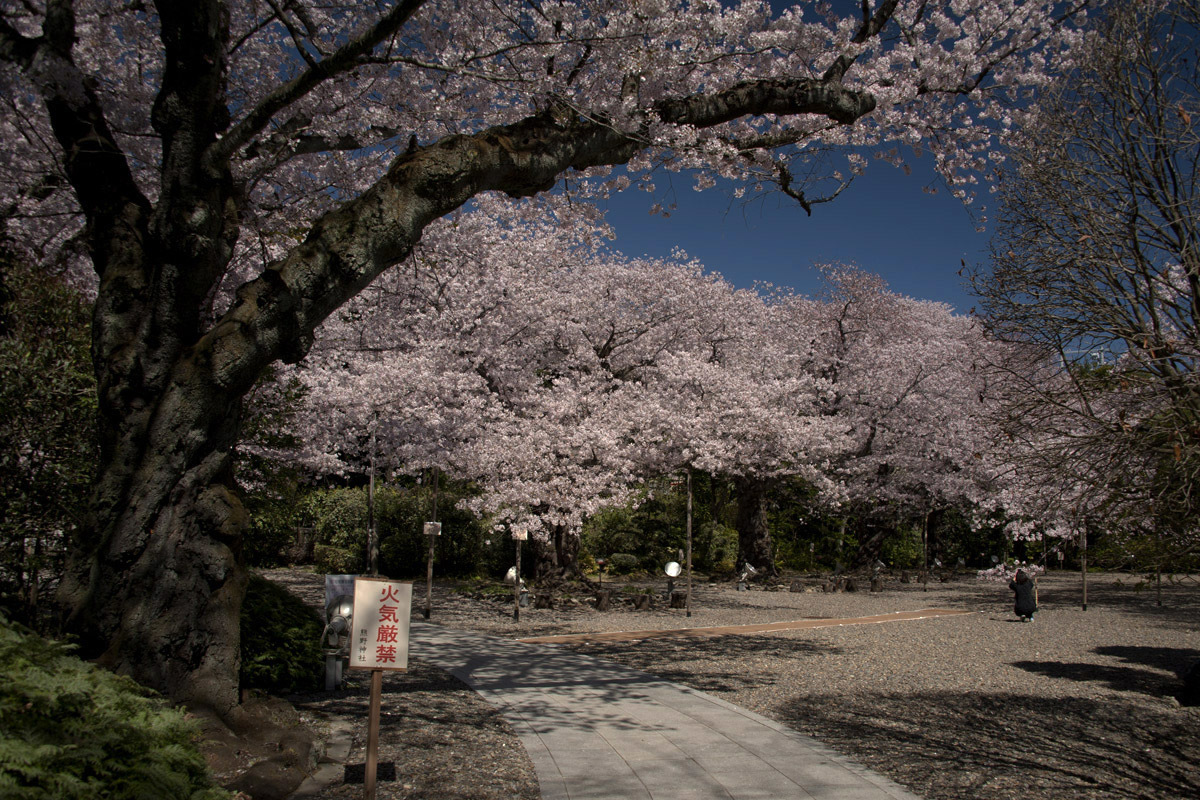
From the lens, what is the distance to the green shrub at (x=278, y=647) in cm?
668

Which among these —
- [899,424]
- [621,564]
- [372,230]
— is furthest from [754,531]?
[372,230]

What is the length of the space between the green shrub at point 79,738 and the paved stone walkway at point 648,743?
2284mm

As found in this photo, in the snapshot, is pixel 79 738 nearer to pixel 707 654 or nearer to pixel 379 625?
pixel 379 625

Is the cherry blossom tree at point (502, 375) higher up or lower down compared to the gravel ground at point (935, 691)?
higher up

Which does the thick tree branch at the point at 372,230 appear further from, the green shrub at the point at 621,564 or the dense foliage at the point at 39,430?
the green shrub at the point at 621,564

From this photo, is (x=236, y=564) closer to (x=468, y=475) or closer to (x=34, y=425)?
(x=34, y=425)

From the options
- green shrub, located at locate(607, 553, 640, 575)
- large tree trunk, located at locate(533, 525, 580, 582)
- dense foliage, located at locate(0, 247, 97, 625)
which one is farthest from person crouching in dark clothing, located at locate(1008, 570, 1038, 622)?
dense foliage, located at locate(0, 247, 97, 625)

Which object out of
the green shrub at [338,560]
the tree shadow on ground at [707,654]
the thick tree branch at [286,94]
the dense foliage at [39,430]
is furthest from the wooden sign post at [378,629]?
the green shrub at [338,560]

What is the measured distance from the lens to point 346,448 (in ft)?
59.9

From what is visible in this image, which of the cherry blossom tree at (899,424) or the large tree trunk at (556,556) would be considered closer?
the large tree trunk at (556,556)

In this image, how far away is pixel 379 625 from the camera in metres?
4.45

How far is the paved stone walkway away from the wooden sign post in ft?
4.37

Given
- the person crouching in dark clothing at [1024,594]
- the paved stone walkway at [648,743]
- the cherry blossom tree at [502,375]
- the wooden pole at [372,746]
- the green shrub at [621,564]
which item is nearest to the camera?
the wooden pole at [372,746]

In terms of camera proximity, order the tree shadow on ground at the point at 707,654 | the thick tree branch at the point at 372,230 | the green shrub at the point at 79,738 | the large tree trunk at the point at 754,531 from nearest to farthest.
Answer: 1. the green shrub at the point at 79,738
2. the thick tree branch at the point at 372,230
3. the tree shadow on ground at the point at 707,654
4. the large tree trunk at the point at 754,531
